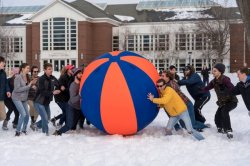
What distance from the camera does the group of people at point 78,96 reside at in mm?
9062

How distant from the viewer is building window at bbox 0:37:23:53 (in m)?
55.8

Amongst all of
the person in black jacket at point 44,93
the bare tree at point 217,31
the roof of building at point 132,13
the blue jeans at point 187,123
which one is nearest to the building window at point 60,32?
the roof of building at point 132,13

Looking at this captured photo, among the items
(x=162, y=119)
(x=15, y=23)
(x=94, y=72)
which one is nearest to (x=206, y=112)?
(x=162, y=119)

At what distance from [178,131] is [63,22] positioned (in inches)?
1838

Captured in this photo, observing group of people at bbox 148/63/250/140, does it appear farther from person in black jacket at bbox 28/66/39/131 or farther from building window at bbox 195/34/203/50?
building window at bbox 195/34/203/50

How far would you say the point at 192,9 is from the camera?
56.8 meters

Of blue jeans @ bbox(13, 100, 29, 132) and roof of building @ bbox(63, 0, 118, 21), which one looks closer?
blue jeans @ bbox(13, 100, 29, 132)

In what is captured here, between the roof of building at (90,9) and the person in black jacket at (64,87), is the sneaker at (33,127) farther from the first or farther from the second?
the roof of building at (90,9)

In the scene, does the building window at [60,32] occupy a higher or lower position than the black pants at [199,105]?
higher

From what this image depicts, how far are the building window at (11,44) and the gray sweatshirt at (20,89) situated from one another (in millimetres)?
46367

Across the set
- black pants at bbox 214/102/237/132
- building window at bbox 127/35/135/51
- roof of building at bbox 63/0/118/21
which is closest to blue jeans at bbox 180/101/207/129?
black pants at bbox 214/102/237/132

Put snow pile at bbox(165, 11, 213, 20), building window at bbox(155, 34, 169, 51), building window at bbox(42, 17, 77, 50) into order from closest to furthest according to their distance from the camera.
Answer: snow pile at bbox(165, 11, 213, 20) < building window at bbox(155, 34, 169, 51) < building window at bbox(42, 17, 77, 50)

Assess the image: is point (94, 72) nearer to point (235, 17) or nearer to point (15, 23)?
point (235, 17)

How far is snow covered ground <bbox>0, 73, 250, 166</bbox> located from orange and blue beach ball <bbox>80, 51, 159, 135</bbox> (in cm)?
39
